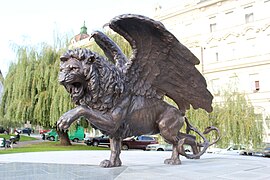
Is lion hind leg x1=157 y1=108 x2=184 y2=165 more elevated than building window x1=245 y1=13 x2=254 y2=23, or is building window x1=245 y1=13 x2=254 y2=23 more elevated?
building window x1=245 y1=13 x2=254 y2=23

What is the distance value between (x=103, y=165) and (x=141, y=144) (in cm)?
1605

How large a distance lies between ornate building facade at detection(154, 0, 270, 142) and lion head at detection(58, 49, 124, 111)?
57.1 feet

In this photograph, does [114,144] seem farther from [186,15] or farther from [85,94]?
[186,15]

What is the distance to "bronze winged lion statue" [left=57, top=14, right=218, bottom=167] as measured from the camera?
4027 mm

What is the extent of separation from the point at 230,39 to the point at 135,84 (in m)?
22.5

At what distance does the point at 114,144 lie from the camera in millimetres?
4531

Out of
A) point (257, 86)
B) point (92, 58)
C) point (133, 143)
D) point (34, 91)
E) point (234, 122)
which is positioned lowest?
point (133, 143)

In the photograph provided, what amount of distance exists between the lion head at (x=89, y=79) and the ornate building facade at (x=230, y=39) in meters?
17.4

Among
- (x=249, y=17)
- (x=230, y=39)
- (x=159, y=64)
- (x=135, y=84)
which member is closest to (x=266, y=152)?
(x=159, y=64)

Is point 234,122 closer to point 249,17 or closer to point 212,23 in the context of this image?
point 249,17

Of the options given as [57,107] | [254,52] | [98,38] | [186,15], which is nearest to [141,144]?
[57,107]

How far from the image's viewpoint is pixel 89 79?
402 centimetres

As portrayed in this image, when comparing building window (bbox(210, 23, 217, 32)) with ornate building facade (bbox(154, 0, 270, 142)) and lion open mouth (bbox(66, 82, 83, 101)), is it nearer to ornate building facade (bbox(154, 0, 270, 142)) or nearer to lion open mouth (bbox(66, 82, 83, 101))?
ornate building facade (bbox(154, 0, 270, 142))

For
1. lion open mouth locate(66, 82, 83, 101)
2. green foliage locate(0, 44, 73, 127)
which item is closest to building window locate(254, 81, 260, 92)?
green foliage locate(0, 44, 73, 127)
